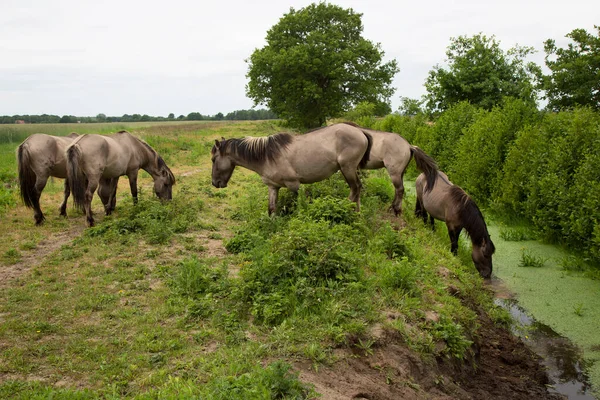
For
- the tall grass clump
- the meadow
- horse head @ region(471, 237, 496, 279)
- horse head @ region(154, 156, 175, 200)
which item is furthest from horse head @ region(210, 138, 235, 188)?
horse head @ region(471, 237, 496, 279)

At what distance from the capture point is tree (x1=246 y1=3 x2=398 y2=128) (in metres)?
30.7

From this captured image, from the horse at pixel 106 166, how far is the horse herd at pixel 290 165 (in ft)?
0.06

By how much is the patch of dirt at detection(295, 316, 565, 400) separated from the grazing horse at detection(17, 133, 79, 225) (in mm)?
7562

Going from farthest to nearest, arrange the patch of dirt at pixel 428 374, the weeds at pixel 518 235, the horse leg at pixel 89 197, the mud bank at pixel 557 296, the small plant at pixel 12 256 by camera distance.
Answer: the weeds at pixel 518 235 < the horse leg at pixel 89 197 < the small plant at pixel 12 256 < the mud bank at pixel 557 296 < the patch of dirt at pixel 428 374

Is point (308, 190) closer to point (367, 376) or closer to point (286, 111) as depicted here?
point (367, 376)

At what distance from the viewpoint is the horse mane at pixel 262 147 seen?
7.89 meters

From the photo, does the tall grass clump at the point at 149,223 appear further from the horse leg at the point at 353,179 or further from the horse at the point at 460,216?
the horse at the point at 460,216

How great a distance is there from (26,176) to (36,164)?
0.31 meters

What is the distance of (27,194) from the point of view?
8672 mm

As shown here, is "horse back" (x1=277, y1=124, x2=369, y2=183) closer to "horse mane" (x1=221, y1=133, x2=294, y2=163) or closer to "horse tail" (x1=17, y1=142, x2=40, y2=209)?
"horse mane" (x1=221, y1=133, x2=294, y2=163)

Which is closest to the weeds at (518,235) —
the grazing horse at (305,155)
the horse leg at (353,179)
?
the horse leg at (353,179)

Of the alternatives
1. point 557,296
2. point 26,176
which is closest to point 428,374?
point 557,296

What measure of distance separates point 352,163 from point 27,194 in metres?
6.60

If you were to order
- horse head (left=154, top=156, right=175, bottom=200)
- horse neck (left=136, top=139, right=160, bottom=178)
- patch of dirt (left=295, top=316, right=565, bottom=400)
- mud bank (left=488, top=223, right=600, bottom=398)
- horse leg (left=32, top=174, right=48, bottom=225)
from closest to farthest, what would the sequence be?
patch of dirt (left=295, top=316, right=565, bottom=400), mud bank (left=488, top=223, right=600, bottom=398), horse leg (left=32, top=174, right=48, bottom=225), horse neck (left=136, top=139, right=160, bottom=178), horse head (left=154, top=156, right=175, bottom=200)
